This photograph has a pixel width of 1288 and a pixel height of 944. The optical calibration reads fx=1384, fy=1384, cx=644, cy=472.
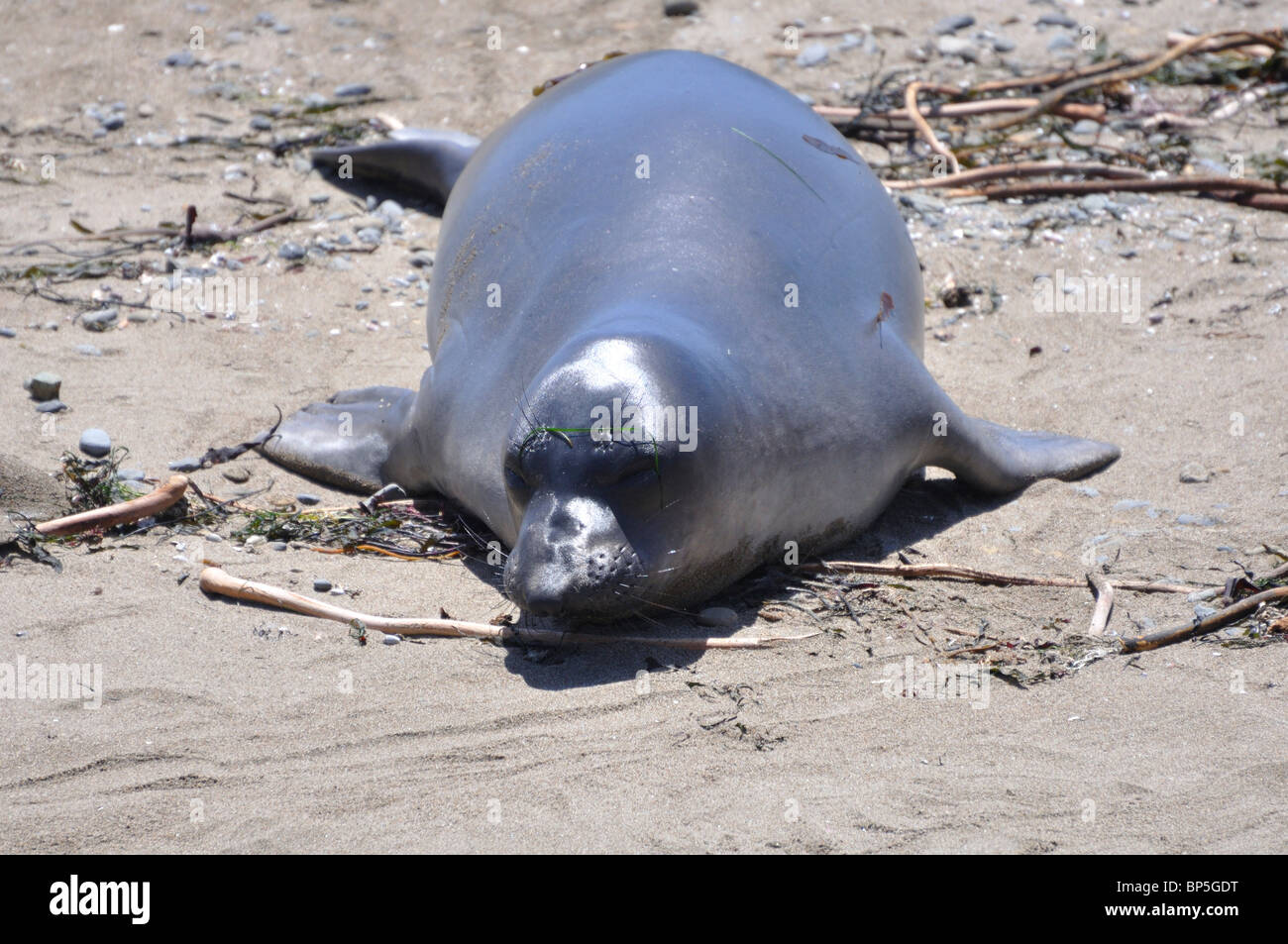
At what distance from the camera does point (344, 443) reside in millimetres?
4961

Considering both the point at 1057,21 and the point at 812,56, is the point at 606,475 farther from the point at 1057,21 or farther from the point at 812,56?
the point at 1057,21

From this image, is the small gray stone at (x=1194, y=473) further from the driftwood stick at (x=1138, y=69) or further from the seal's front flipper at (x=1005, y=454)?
the driftwood stick at (x=1138, y=69)

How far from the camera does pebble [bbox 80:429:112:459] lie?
481cm

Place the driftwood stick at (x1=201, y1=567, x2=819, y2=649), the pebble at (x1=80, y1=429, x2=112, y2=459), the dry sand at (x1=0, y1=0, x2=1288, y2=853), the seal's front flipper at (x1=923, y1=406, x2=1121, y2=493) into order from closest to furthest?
the dry sand at (x1=0, y1=0, x2=1288, y2=853) < the driftwood stick at (x1=201, y1=567, x2=819, y2=649) < the seal's front flipper at (x1=923, y1=406, x2=1121, y2=493) < the pebble at (x1=80, y1=429, x2=112, y2=459)

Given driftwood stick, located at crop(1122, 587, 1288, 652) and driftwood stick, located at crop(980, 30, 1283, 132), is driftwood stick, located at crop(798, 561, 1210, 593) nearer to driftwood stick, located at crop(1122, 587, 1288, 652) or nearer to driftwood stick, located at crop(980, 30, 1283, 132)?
driftwood stick, located at crop(1122, 587, 1288, 652)

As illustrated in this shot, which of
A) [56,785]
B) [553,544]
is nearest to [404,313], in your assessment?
[553,544]

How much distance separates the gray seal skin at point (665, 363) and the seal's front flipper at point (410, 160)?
164cm

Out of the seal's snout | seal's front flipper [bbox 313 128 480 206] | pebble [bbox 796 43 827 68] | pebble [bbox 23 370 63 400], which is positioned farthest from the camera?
pebble [bbox 796 43 827 68]

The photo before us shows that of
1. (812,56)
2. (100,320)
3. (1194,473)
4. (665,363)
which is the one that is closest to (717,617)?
(665,363)

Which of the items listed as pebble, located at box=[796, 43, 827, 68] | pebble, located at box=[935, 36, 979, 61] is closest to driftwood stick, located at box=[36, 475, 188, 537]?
pebble, located at box=[796, 43, 827, 68]

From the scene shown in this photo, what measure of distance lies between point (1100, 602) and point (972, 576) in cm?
38

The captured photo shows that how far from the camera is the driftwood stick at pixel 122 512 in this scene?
4.14m

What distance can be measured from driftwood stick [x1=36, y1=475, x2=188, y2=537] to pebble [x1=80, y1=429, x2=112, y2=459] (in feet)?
1.54

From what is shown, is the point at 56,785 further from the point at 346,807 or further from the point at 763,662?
the point at 763,662
